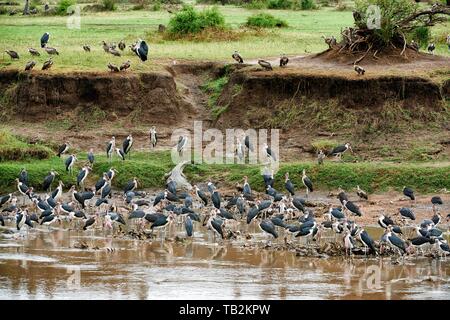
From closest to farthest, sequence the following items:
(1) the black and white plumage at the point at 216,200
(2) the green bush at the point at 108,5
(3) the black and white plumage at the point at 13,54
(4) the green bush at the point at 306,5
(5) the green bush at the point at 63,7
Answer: (1) the black and white plumage at the point at 216,200 < (3) the black and white plumage at the point at 13,54 < (5) the green bush at the point at 63,7 < (2) the green bush at the point at 108,5 < (4) the green bush at the point at 306,5

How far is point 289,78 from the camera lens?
27000 millimetres

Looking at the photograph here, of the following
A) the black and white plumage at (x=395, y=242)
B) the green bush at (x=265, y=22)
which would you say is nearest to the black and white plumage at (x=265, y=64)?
the black and white plumage at (x=395, y=242)

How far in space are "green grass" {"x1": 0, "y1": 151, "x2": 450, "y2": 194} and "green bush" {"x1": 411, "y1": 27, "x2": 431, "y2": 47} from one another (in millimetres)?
8278

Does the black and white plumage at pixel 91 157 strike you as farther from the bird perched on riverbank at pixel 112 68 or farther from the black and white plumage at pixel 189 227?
the black and white plumage at pixel 189 227

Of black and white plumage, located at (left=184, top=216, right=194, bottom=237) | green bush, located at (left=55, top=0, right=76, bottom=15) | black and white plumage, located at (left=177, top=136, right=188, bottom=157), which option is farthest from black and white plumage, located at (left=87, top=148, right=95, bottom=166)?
green bush, located at (left=55, top=0, right=76, bottom=15)

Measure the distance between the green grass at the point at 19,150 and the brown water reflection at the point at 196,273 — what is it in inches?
217

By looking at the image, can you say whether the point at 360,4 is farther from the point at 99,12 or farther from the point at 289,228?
the point at 99,12

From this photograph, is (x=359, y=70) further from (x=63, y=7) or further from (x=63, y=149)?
(x=63, y=7)

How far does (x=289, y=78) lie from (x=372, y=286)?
1095 centimetres

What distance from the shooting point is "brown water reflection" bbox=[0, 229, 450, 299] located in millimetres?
16359

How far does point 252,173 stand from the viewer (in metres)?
24.2

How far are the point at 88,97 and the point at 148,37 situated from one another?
27.4 feet

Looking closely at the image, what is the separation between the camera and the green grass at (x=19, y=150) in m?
25.1
